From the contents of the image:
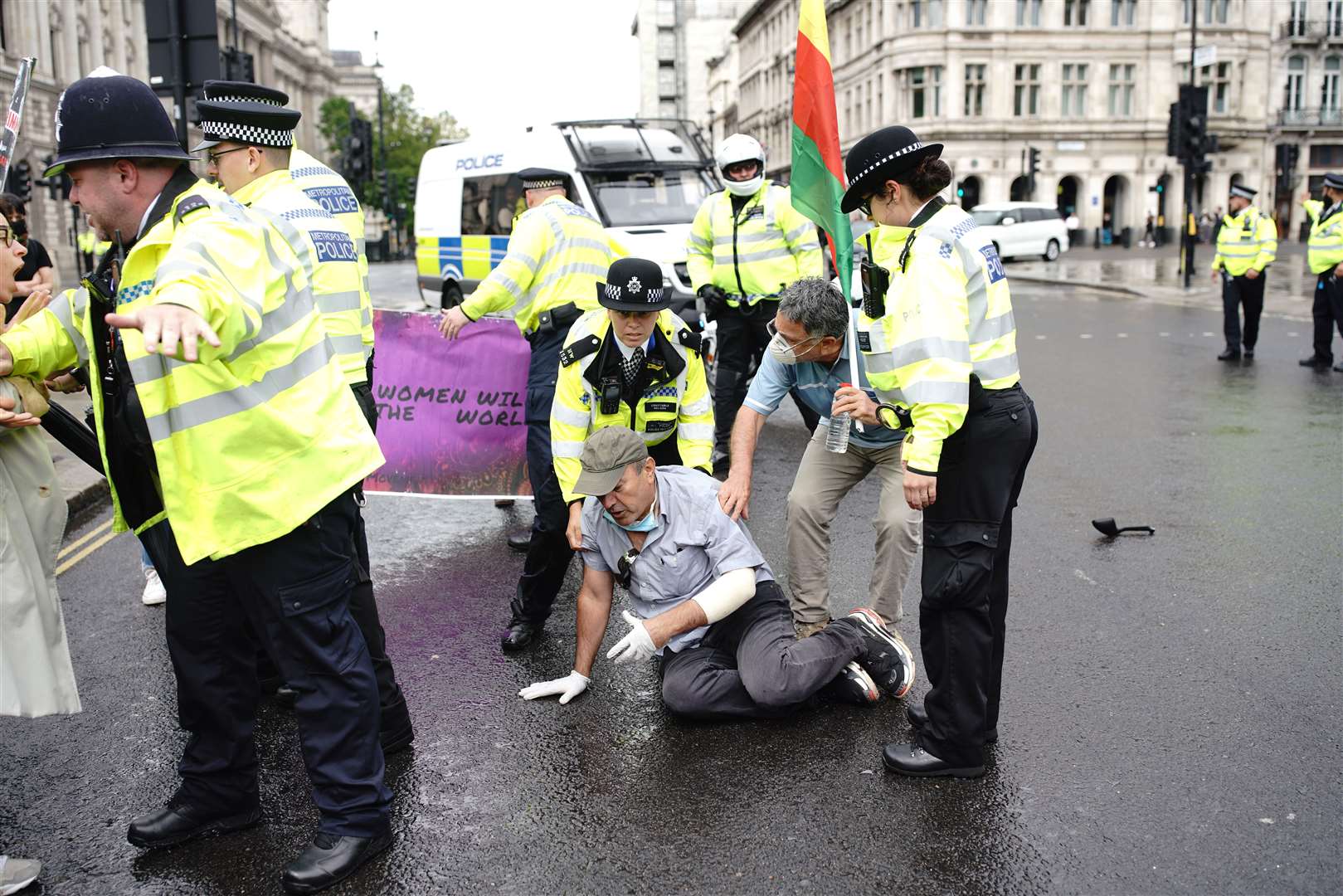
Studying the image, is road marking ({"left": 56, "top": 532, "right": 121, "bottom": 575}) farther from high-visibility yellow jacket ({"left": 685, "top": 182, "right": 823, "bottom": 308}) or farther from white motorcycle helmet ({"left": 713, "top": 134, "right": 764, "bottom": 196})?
white motorcycle helmet ({"left": 713, "top": 134, "right": 764, "bottom": 196})

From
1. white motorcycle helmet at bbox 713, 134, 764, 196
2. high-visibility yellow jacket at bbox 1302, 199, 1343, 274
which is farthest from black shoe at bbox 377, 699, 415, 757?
high-visibility yellow jacket at bbox 1302, 199, 1343, 274

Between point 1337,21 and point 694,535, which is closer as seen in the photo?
point 694,535

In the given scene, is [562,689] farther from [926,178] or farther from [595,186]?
[595,186]

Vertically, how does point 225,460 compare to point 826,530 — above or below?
above

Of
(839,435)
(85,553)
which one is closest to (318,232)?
(839,435)

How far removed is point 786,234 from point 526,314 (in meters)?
2.41

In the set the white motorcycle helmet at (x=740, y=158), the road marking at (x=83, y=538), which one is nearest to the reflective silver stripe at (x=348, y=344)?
the road marking at (x=83, y=538)

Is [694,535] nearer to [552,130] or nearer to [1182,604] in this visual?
[1182,604]

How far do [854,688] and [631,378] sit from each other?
1443mm

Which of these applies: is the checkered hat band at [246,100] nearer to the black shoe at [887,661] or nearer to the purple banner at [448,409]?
the purple banner at [448,409]

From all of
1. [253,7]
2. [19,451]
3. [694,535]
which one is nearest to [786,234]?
[694,535]

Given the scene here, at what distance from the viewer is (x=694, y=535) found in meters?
4.21

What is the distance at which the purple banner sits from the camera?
22.0 feet

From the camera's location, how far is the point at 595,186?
14.3 m
